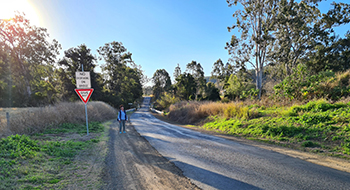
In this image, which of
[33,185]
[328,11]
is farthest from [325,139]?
[328,11]

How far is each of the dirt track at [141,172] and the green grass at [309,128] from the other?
201 inches

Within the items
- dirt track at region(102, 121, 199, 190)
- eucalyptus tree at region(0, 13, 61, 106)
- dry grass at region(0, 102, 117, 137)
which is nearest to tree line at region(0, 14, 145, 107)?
eucalyptus tree at region(0, 13, 61, 106)

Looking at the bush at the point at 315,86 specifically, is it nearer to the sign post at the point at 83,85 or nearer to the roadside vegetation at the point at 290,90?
the roadside vegetation at the point at 290,90

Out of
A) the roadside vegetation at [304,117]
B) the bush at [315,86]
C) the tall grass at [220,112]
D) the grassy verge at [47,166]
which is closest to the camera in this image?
the grassy verge at [47,166]

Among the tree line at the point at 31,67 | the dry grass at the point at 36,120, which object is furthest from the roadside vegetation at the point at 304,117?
the tree line at the point at 31,67

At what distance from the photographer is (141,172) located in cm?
490

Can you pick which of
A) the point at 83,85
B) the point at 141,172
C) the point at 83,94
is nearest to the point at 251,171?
the point at 141,172

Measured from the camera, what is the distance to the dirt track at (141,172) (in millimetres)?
4105

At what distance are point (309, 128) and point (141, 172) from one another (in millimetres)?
7414

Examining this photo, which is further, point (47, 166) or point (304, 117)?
point (304, 117)

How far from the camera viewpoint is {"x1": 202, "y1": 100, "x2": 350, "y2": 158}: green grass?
6495mm

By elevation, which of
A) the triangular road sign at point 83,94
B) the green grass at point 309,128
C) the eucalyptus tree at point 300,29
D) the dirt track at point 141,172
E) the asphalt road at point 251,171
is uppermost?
the eucalyptus tree at point 300,29

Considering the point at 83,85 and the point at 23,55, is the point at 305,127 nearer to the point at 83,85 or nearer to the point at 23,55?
the point at 83,85

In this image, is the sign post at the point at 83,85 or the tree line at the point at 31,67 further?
the tree line at the point at 31,67
